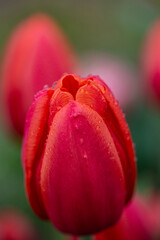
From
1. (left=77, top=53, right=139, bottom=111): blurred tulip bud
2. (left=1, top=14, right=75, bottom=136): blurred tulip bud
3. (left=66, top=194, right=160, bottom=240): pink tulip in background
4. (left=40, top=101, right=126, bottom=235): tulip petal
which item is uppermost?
(left=1, top=14, right=75, bottom=136): blurred tulip bud

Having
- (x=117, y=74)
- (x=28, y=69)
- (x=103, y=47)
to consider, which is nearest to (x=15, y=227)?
(x=28, y=69)

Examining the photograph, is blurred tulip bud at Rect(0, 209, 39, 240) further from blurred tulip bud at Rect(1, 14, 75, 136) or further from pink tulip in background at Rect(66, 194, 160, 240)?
pink tulip in background at Rect(66, 194, 160, 240)

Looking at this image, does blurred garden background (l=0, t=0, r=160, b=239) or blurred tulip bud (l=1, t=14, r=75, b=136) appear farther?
blurred garden background (l=0, t=0, r=160, b=239)

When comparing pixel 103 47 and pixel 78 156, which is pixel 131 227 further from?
pixel 103 47

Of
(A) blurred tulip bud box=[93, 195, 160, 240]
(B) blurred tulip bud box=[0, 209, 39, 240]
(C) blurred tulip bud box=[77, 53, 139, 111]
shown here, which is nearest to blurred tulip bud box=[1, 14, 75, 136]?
A: (B) blurred tulip bud box=[0, 209, 39, 240]

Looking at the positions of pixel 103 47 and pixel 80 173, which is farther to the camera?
pixel 103 47

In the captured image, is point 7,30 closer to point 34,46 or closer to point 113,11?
point 113,11

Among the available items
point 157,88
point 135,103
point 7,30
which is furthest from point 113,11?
point 157,88
